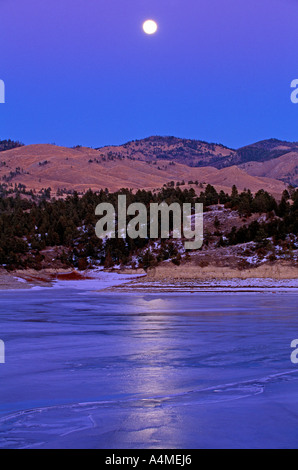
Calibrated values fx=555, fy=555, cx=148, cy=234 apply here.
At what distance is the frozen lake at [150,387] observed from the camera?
20.4 feet

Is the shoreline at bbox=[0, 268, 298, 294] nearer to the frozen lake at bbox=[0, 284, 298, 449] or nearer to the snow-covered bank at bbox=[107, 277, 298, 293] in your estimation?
the snow-covered bank at bbox=[107, 277, 298, 293]

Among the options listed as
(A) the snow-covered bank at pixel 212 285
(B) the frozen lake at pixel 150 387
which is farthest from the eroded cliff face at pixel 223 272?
(B) the frozen lake at pixel 150 387

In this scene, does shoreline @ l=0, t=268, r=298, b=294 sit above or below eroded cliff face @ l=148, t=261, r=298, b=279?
below

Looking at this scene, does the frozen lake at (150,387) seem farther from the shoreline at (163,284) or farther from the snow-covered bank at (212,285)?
the shoreline at (163,284)

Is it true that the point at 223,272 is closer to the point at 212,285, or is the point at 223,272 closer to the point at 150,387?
the point at 212,285

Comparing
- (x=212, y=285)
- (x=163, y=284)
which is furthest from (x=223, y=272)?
(x=163, y=284)

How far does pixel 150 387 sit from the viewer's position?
8.46 m

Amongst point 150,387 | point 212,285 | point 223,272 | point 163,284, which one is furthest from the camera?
point 223,272

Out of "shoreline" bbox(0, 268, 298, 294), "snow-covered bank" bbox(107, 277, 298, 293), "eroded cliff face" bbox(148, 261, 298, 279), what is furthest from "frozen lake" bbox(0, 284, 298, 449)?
"eroded cliff face" bbox(148, 261, 298, 279)

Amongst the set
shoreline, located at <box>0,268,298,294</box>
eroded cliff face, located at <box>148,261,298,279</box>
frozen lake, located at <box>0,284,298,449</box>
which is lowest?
shoreline, located at <box>0,268,298,294</box>

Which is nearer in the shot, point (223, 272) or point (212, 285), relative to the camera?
point (212, 285)

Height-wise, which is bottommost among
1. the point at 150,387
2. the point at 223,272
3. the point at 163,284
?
the point at 163,284

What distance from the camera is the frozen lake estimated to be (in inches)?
244
